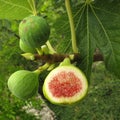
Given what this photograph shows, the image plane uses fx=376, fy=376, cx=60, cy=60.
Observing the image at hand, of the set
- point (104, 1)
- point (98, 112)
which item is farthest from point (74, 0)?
point (98, 112)

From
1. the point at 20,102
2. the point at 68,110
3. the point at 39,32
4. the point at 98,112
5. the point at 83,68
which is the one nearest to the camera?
the point at 39,32

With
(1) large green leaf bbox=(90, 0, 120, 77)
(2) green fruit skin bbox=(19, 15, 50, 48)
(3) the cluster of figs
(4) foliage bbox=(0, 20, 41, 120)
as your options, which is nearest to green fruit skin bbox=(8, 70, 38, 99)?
(3) the cluster of figs

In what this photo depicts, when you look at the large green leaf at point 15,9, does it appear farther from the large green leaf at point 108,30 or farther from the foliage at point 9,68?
the foliage at point 9,68

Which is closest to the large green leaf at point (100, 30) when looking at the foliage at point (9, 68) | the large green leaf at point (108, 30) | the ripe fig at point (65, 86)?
the large green leaf at point (108, 30)

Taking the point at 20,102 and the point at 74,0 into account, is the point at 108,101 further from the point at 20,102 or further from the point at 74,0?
the point at 74,0

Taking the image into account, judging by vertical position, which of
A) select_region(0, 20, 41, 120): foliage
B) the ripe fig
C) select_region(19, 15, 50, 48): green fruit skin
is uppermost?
select_region(19, 15, 50, 48): green fruit skin

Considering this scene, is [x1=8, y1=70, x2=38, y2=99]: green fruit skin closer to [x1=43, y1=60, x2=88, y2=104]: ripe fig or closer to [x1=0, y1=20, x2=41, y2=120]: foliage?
[x1=43, y1=60, x2=88, y2=104]: ripe fig

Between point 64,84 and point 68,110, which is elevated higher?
point 64,84
